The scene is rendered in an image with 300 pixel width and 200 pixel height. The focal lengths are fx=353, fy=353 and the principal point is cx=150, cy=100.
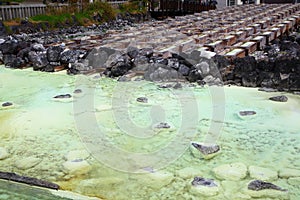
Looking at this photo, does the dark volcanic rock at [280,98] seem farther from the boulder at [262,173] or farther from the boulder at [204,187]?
the boulder at [204,187]

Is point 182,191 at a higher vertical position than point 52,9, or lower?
lower

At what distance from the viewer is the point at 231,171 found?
126 inches

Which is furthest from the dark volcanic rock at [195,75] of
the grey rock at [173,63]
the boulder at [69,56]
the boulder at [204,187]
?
the boulder at [204,187]

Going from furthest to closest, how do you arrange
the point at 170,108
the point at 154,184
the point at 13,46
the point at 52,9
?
the point at 52,9, the point at 13,46, the point at 170,108, the point at 154,184

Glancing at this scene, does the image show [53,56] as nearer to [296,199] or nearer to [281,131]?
[281,131]

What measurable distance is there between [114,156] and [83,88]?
8.58 ft

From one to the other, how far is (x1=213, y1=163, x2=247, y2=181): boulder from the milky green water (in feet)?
0.19

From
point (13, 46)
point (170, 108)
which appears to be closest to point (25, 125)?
point (170, 108)

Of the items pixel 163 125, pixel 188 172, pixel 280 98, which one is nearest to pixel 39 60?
pixel 163 125

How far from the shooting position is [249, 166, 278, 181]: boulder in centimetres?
309

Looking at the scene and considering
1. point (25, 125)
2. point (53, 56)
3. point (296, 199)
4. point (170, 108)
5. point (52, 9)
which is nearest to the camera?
point (296, 199)

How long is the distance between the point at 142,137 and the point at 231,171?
1.16m

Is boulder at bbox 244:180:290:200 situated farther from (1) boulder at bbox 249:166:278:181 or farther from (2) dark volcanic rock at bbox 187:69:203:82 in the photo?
(2) dark volcanic rock at bbox 187:69:203:82

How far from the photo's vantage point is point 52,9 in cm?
1527
